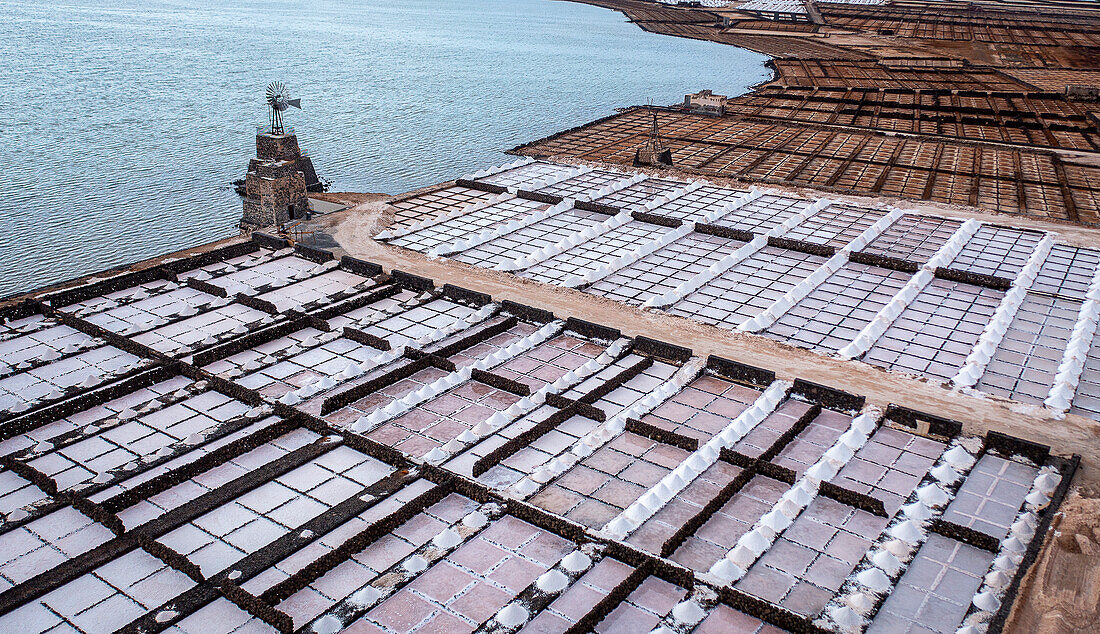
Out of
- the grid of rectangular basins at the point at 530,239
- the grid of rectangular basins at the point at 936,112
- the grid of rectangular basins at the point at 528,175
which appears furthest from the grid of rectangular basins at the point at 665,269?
the grid of rectangular basins at the point at 936,112

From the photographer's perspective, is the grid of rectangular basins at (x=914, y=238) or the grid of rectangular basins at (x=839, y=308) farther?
the grid of rectangular basins at (x=914, y=238)

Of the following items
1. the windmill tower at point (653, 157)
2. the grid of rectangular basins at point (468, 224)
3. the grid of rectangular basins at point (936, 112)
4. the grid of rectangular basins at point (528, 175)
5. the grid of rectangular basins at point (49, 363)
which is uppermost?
the grid of rectangular basins at point (936, 112)

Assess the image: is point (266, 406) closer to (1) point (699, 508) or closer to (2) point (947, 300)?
(1) point (699, 508)

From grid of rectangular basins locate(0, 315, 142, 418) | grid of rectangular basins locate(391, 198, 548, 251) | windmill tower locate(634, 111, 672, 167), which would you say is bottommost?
grid of rectangular basins locate(0, 315, 142, 418)

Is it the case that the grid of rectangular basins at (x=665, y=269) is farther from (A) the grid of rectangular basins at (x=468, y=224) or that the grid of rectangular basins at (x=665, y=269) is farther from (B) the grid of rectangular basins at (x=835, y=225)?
(A) the grid of rectangular basins at (x=468, y=224)

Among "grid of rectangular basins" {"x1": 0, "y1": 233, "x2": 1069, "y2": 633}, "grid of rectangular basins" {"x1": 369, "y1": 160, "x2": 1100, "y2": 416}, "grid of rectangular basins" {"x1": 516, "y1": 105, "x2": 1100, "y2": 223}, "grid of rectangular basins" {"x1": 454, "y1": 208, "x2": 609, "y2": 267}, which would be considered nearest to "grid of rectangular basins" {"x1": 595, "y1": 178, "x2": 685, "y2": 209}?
"grid of rectangular basins" {"x1": 369, "y1": 160, "x2": 1100, "y2": 416}

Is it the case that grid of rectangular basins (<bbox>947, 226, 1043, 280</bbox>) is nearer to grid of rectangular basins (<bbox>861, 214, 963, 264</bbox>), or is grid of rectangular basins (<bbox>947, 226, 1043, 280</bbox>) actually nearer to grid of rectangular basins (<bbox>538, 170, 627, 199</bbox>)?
grid of rectangular basins (<bbox>861, 214, 963, 264</bbox>)
